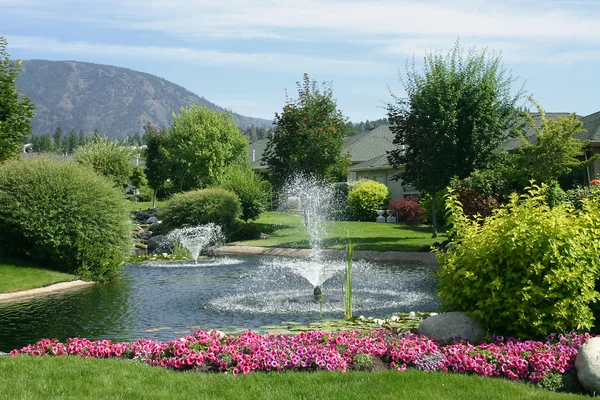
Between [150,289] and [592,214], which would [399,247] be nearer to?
[150,289]

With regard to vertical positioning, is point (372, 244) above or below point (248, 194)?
below

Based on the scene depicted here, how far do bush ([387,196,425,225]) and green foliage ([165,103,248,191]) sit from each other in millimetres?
15257

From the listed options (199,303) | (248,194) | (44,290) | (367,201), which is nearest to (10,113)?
(44,290)

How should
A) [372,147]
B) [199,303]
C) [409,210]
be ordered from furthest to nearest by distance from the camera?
[372,147], [409,210], [199,303]

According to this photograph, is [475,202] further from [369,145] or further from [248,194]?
[369,145]

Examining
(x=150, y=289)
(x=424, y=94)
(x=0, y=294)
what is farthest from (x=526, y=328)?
(x=424, y=94)

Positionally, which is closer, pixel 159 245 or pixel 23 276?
pixel 23 276

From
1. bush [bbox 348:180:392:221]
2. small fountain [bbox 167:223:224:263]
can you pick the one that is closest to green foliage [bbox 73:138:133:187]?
small fountain [bbox 167:223:224:263]

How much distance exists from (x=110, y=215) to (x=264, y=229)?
47.6ft

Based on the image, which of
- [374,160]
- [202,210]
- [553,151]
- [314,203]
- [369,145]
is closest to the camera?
[553,151]

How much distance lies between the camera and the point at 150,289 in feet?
51.9

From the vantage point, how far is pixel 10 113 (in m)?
18.6

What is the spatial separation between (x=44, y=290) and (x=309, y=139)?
17.0 meters

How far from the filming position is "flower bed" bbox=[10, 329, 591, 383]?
6930 millimetres
